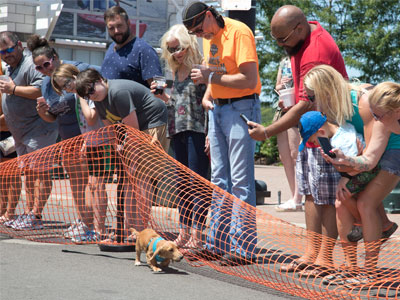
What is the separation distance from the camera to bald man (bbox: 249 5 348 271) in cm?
535

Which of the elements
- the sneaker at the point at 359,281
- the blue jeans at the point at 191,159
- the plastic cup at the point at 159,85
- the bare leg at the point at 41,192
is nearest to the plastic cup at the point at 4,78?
the bare leg at the point at 41,192

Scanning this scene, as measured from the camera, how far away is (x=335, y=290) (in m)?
4.70

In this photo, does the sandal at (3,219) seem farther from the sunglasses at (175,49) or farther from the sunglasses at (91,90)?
the sunglasses at (175,49)

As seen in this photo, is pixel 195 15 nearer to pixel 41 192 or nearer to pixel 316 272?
pixel 316 272

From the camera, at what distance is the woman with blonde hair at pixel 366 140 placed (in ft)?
16.3

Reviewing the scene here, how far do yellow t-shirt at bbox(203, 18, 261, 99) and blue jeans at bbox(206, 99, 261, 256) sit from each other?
11 centimetres

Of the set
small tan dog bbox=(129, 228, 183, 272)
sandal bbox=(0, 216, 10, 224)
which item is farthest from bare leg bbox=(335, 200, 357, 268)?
sandal bbox=(0, 216, 10, 224)

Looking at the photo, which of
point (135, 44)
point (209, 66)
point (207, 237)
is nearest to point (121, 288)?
point (207, 237)

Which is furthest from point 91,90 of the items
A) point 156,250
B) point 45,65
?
point 156,250

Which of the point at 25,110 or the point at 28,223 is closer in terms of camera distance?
the point at 28,223

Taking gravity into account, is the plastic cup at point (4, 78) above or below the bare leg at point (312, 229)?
above

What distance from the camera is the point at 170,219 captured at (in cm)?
670

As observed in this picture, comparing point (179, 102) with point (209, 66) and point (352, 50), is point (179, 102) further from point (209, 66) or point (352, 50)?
point (352, 50)

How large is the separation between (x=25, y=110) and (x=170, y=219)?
2253mm
